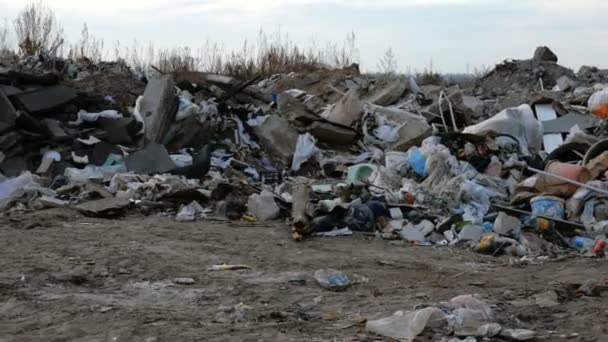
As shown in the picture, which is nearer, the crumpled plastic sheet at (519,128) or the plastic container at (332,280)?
the plastic container at (332,280)

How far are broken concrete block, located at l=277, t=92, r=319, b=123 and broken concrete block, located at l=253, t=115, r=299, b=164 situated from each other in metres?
0.20

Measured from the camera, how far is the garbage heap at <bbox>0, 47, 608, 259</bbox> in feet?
22.9

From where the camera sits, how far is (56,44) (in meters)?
17.3

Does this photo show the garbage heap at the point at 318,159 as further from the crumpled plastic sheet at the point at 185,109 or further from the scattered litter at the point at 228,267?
the scattered litter at the point at 228,267

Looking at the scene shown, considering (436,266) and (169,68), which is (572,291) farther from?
(169,68)

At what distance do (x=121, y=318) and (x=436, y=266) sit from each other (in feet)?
8.38

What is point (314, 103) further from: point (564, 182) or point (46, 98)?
point (564, 182)

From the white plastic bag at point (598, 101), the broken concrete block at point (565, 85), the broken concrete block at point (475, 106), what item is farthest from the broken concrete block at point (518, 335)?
the broken concrete block at point (565, 85)

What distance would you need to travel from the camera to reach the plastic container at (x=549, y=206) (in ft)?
22.8

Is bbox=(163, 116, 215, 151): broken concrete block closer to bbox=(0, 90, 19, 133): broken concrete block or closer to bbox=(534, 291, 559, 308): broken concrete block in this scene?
bbox=(0, 90, 19, 133): broken concrete block

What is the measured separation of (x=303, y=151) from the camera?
33.3ft

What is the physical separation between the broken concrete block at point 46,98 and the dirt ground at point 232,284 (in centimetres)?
265

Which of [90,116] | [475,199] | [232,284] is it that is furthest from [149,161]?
[232,284]

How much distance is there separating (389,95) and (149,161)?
4.85m
